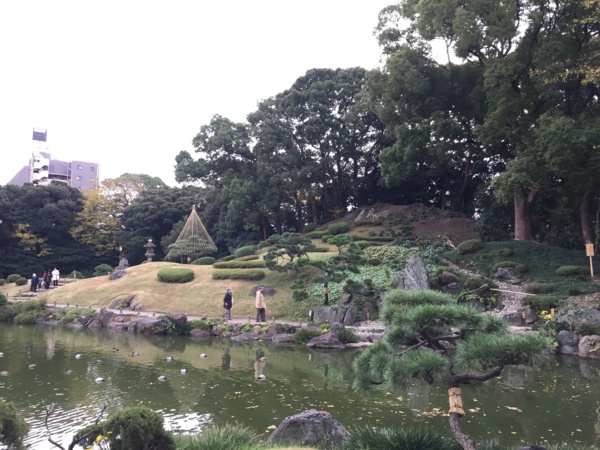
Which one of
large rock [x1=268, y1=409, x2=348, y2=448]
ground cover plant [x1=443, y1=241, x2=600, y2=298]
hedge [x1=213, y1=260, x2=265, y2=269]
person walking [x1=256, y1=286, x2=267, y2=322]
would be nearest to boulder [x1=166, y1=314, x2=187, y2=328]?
person walking [x1=256, y1=286, x2=267, y2=322]

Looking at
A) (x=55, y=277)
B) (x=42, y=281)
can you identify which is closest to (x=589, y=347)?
(x=55, y=277)

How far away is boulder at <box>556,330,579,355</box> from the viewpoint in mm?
13039

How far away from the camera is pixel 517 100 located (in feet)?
66.0

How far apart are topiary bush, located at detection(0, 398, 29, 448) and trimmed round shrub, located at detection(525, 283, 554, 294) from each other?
56.3 ft

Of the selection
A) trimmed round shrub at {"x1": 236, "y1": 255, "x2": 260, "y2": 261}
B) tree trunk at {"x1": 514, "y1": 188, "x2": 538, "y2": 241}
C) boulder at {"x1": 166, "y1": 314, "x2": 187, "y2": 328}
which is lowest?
boulder at {"x1": 166, "y1": 314, "x2": 187, "y2": 328}

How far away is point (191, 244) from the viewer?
33031 mm

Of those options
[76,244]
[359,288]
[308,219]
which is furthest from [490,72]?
[76,244]

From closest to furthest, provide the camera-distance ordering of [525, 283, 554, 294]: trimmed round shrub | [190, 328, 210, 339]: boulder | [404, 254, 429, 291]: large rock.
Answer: [190, 328, 210, 339]: boulder, [525, 283, 554, 294]: trimmed round shrub, [404, 254, 429, 291]: large rock

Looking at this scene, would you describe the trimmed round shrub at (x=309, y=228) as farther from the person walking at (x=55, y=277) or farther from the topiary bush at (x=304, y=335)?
the topiary bush at (x=304, y=335)

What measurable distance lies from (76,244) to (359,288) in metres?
32.9

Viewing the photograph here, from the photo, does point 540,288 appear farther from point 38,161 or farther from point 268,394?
point 38,161

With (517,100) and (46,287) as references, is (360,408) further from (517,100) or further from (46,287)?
(46,287)

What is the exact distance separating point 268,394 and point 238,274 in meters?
14.7

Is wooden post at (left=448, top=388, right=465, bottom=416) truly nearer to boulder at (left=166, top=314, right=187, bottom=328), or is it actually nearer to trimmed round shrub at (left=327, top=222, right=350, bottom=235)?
boulder at (left=166, top=314, right=187, bottom=328)
